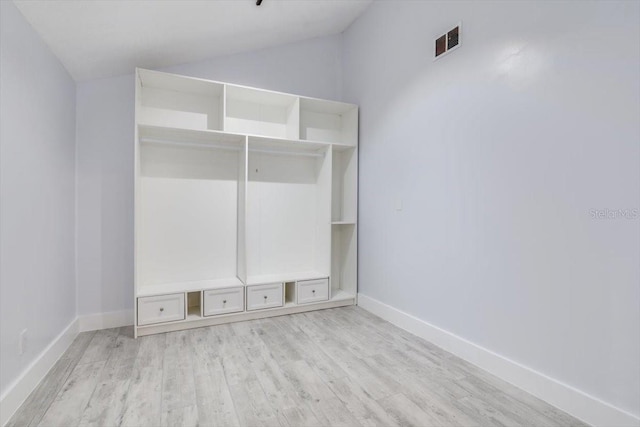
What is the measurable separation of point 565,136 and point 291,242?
2491mm

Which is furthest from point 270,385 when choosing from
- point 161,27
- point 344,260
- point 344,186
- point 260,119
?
point 161,27

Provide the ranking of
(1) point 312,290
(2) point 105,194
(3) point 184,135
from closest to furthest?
(2) point 105,194, (3) point 184,135, (1) point 312,290

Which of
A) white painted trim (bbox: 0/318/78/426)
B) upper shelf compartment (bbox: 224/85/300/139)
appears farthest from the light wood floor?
upper shelf compartment (bbox: 224/85/300/139)

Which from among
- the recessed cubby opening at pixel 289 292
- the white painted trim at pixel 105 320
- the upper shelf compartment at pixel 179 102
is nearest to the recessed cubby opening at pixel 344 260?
the recessed cubby opening at pixel 289 292

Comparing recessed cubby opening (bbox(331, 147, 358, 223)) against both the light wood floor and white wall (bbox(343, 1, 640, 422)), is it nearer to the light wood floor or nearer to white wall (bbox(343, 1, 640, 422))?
white wall (bbox(343, 1, 640, 422))

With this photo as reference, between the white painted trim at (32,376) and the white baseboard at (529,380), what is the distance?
254 cm

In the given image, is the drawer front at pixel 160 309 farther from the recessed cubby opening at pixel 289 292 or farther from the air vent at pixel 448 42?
the air vent at pixel 448 42

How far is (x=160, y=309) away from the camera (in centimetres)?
254

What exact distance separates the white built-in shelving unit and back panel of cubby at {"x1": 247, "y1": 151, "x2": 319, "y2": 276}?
1 cm

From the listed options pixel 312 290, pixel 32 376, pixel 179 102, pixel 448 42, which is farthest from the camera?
pixel 312 290

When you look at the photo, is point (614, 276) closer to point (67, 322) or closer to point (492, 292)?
point (492, 292)

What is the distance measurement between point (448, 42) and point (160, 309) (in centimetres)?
307

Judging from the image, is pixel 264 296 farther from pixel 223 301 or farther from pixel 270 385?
pixel 270 385

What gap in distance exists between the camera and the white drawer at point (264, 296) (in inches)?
113
